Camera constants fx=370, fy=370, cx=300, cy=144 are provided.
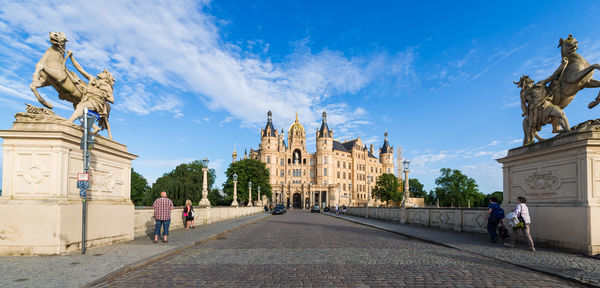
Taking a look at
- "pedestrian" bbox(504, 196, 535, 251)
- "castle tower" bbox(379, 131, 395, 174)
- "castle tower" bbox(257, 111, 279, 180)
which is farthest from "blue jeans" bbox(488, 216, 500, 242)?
"castle tower" bbox(379, 131, 395, 174)

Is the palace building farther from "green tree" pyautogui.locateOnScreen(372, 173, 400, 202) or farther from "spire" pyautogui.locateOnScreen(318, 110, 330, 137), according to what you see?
"green tree" pyautogui.locateOnScreen(372, 173, 400, 202)

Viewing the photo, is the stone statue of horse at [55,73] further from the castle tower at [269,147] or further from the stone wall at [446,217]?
the castle tower at [269,147]

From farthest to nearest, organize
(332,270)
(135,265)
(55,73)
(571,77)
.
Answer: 1. (571,77)
2. (55,73)
3. (135,265)
4. (332,270)

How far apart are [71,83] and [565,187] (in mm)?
13466

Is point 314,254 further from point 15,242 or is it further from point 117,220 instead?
point 15,242

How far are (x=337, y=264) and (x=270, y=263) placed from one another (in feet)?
4.81

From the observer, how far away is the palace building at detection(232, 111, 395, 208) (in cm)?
10875

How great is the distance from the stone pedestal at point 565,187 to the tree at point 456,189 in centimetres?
8379

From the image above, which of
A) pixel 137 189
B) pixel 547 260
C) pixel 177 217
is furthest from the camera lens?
pixel 137 189

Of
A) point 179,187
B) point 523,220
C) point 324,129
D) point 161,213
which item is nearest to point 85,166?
point 161,213

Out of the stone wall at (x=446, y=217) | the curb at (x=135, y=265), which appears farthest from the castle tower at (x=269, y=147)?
the curb at (x=135, y=265)

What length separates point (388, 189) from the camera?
100m

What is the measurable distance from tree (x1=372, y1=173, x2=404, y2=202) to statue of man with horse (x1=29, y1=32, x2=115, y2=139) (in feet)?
310

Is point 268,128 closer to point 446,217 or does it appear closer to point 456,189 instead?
point 456,189
